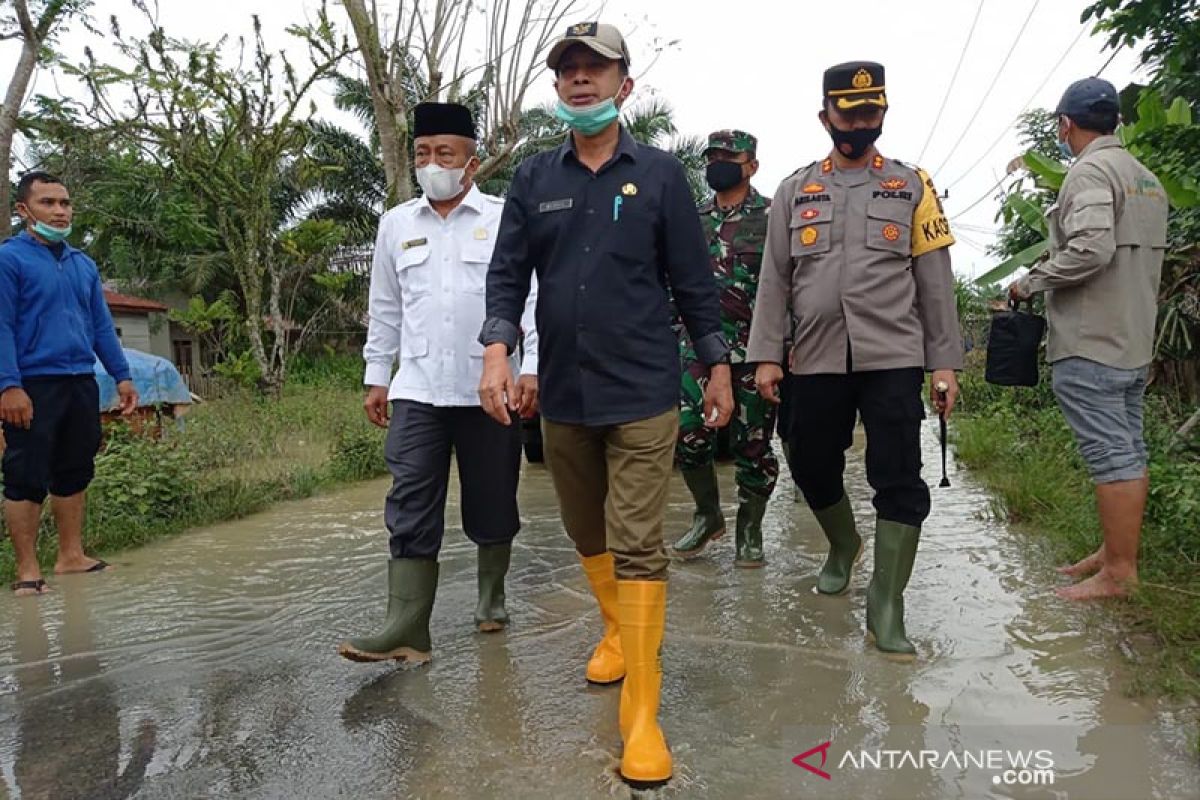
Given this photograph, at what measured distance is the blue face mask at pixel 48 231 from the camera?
4805mm

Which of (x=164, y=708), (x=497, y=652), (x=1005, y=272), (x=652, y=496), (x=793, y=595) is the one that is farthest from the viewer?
(x=1005, y=272)

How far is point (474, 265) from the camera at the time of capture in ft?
11.6

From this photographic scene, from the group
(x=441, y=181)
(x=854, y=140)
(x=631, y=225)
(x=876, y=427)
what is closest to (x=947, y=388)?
(x=876, y=427)

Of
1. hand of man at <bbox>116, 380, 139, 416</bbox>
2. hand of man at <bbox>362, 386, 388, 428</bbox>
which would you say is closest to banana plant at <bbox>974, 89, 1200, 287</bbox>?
hand of man at <bbox>362, 386, 388, 428</bbox>

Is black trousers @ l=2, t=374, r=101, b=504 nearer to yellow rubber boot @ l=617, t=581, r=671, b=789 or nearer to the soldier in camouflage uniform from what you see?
the soldier in camouflage uniform

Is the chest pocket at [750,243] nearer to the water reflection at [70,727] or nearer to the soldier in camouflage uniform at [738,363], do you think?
the soldier in camouflage uniform at [738,363]

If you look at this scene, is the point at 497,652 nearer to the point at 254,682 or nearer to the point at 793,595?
the point at 254,682

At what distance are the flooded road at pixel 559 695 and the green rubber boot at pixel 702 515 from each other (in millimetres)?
117

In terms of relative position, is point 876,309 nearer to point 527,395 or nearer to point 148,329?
point 527,395

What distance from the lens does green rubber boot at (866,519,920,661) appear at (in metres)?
3.30

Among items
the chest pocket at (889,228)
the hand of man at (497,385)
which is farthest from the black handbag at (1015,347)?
the hand of man at (497,385)

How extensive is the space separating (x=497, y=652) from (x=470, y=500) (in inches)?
23.1

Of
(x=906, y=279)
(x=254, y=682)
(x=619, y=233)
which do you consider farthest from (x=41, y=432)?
(x=906, y=279)

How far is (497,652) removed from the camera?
347 centimetres
